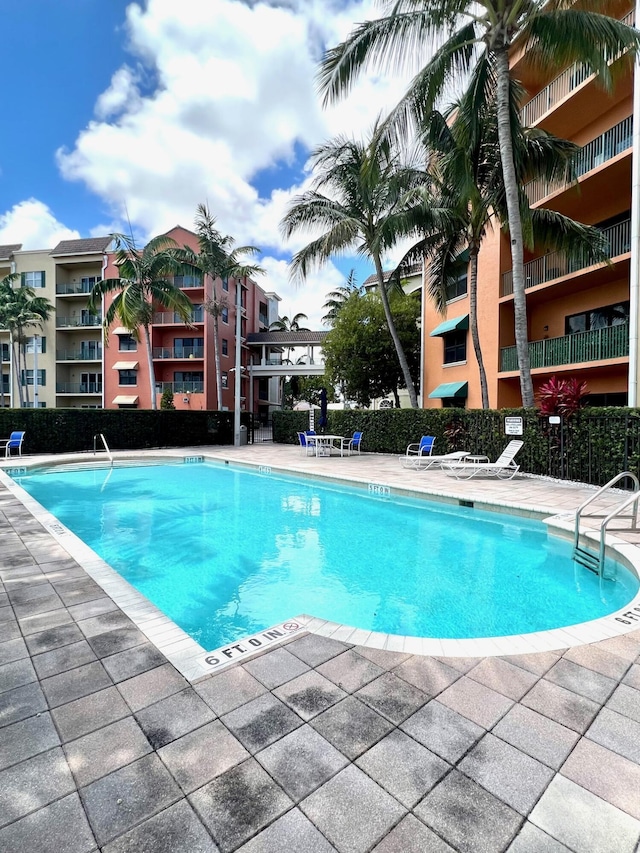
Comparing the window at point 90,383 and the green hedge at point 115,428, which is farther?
the window at point 90,383

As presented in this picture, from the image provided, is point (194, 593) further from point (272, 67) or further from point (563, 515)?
point (272, 67)

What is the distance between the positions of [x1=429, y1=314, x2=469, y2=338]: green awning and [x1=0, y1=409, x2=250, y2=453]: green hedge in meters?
12.0

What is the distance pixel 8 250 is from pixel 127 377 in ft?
53.7

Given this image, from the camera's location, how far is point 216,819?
1.76m

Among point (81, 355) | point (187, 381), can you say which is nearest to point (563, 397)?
point (187, 381)

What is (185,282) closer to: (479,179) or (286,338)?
(286,338)

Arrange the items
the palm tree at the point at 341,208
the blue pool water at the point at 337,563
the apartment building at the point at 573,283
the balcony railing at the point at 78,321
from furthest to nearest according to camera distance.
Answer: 1. the balcony railing at the point at 78,321
2. the palm tree at the point at 341,208
3. the apartment building at the point at 573,283
4. the blue pool water at the point at 337,563

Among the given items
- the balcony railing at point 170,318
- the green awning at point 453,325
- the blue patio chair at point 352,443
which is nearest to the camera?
the blue patio chair at point 352,443

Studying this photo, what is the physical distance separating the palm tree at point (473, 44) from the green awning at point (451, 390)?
7998 millimetres

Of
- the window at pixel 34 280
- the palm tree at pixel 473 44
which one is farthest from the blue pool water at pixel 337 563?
the window at pixel 34 280

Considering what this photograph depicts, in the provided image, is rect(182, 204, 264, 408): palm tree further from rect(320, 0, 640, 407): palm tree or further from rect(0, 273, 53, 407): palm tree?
rect(0, 273, 53, 407): palm tree

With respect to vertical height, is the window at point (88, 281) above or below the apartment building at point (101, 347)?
above

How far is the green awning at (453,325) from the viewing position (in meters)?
19.3

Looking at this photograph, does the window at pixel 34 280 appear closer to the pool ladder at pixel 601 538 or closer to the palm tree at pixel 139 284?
the palm tree at pixel 139 284
